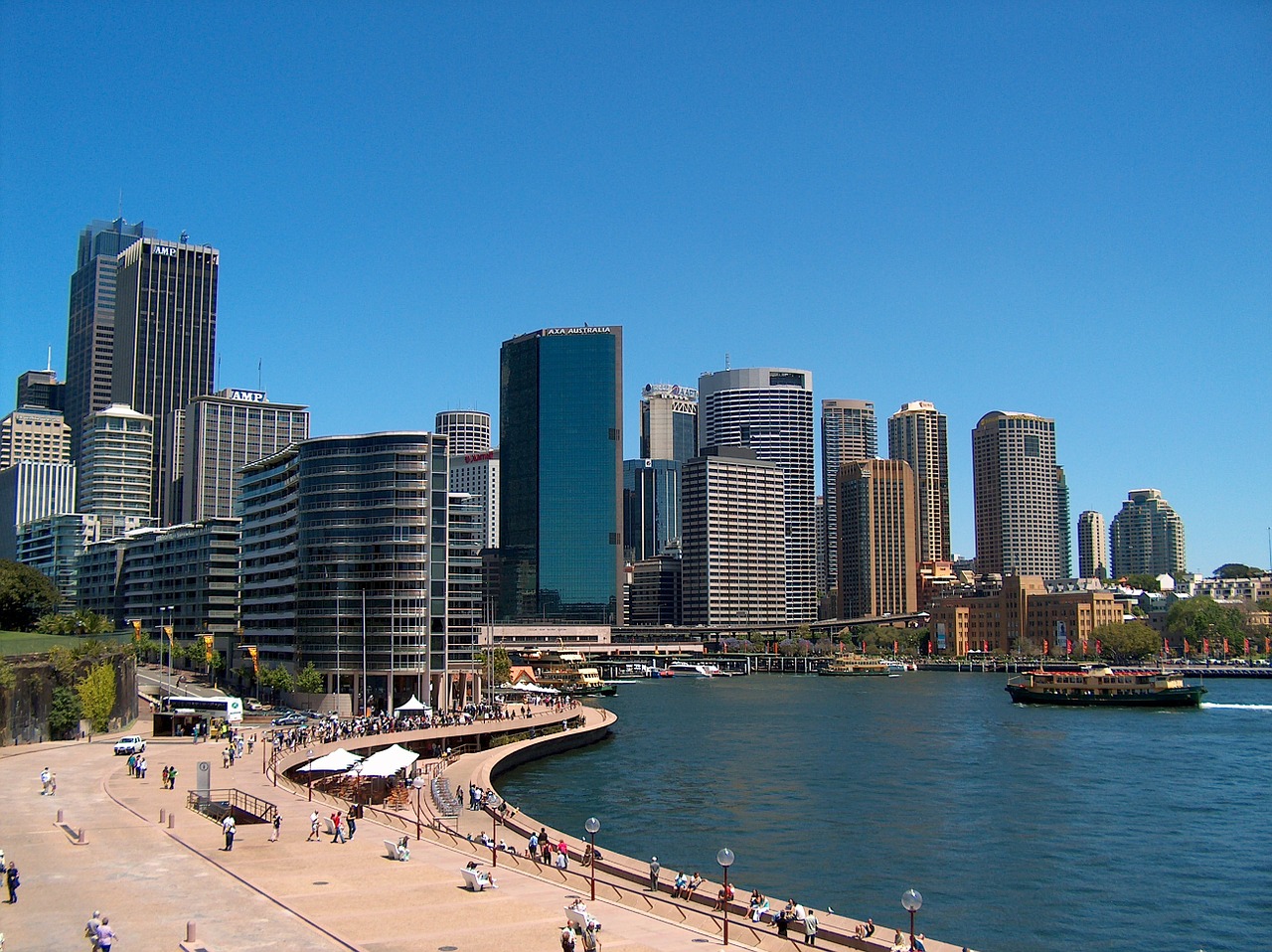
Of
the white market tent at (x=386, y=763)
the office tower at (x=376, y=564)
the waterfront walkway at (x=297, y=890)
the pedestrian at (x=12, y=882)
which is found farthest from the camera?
the office tower at (x=376, y=564)

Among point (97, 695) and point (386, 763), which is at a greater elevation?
point (97, 695)

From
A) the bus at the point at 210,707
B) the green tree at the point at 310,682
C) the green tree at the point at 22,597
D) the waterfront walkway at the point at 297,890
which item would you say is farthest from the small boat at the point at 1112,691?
the green tree at the point at 22,597

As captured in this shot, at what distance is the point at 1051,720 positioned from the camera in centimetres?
14962

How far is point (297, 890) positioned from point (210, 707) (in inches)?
2851

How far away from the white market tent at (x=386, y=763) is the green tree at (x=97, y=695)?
37.1 m

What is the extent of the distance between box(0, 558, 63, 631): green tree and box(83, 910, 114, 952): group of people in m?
137

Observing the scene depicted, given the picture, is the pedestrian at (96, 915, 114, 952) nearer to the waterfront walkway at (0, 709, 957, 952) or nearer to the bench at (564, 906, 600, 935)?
the waterfront walkway at (0, 709, 957, 952)

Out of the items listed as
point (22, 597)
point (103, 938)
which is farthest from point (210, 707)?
point (103, 938)

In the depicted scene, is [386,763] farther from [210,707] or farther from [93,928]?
[210,707]

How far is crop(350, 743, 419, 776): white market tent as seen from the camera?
68.7 m

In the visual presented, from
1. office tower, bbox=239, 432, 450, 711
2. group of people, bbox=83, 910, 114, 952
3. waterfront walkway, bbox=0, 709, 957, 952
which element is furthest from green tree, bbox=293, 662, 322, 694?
group of people, bbox=83, 910, 114, 952

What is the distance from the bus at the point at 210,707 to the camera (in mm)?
108069

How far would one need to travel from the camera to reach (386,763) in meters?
69.8

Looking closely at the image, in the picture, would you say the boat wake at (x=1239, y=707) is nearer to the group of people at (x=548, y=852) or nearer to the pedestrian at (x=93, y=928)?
the group of people at (x=548, y=852)
